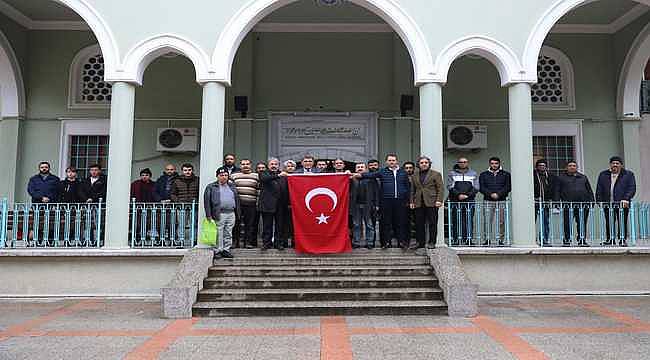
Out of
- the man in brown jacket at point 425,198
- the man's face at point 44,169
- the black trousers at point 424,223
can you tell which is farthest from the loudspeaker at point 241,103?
the black trousers at point 424,223

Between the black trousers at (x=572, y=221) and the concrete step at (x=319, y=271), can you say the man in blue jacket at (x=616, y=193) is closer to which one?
the black trousers at (x=572, y=221)

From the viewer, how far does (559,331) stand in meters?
6.59

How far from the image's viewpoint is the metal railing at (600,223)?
9.71m

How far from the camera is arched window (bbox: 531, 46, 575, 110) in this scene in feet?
43.8

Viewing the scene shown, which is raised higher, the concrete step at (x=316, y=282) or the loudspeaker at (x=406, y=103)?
the loudspeaker at (x=406, y=103)

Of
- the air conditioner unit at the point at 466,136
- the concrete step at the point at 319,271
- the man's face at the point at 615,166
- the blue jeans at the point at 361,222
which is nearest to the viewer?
the concrete step at the point at 319,271

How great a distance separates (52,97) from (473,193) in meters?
9.79

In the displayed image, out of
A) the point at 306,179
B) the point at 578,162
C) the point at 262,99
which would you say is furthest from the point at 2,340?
the point at 578,162

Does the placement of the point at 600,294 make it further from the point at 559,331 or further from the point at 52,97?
the point at 52,97

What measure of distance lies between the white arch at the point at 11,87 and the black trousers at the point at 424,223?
31.1ft

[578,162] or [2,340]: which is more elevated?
[578,162]

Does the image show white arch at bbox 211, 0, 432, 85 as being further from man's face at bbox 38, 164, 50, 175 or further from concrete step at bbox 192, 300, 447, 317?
concrete step at bbox 192, 300, 447, 317

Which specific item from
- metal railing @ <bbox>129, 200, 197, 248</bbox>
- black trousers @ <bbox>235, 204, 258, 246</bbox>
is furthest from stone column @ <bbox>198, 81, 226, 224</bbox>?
black trousers @ <bbox>235, 204, 258, 246</bbox>

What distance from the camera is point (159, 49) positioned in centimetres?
964
